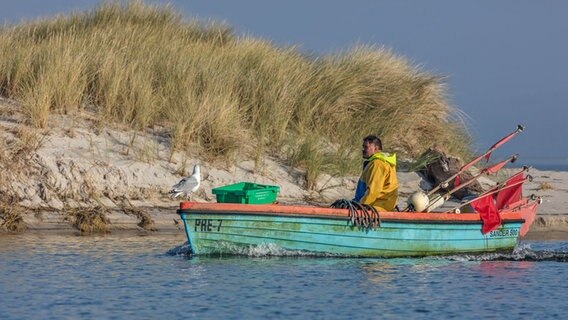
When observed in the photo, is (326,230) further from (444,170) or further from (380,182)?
(444,170)

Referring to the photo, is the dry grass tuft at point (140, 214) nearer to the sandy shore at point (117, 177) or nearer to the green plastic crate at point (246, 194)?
the sandy shore at point (117, 177)

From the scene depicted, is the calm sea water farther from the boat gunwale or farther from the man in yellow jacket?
the man in yellow jacket

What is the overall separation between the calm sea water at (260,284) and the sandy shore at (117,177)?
5.04ft

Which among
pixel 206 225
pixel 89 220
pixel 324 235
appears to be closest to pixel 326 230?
pixel 324 235

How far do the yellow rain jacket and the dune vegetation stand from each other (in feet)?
17.4

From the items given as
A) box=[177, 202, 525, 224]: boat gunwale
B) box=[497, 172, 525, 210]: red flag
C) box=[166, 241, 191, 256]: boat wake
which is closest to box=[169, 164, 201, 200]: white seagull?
box=[166, 241, 191, 256]: boat wake

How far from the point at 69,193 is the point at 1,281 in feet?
17.7

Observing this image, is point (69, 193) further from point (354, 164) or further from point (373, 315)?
point (373, 315)

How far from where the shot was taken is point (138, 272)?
587 inches

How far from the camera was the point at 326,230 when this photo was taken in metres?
15.8

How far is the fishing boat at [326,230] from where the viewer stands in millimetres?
15445

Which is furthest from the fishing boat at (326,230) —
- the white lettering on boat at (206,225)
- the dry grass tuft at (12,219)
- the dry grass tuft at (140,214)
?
the dry grass tuft at (12,219)

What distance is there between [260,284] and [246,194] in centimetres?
185

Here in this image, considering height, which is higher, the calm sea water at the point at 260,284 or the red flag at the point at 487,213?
the red flag at the point at 487,213
